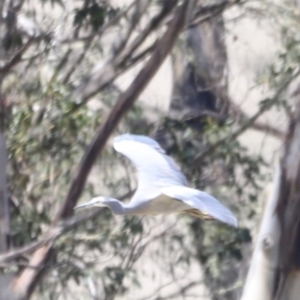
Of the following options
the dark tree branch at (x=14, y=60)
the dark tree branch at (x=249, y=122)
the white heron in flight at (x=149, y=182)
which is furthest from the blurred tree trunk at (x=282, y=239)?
the dark tree branch at (x=14, y=60)

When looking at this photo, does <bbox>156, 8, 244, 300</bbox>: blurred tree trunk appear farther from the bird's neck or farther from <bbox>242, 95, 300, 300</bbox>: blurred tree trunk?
the bird's neck

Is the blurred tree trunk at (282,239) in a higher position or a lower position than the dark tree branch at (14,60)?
lower

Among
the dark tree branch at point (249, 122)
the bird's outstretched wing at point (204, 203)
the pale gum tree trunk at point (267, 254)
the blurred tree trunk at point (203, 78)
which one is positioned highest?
the blurred tree trunk at point (203, 78)

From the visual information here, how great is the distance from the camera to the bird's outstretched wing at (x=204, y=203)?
129 inches

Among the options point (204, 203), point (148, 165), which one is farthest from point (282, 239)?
point (204, 203)

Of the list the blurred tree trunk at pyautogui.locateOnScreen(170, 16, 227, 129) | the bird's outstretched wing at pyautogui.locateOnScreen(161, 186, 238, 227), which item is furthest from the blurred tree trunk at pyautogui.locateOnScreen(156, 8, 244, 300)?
the bird's outstretched wing at pyautogui.locateOnScreen(161, 186, 238, 227)

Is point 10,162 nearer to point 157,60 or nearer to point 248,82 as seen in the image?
point 157,60

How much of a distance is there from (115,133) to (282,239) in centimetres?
138

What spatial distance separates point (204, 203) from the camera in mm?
3418

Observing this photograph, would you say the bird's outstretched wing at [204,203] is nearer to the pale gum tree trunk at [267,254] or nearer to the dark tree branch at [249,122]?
the pale gum tree trunk at [267,254]

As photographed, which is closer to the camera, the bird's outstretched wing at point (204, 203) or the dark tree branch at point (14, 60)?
the bird's outstretched wing at point (204, 203)

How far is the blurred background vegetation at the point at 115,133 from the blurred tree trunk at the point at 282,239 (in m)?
0.49

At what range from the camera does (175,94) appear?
22.7 ft

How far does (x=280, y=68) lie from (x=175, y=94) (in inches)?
48.3
